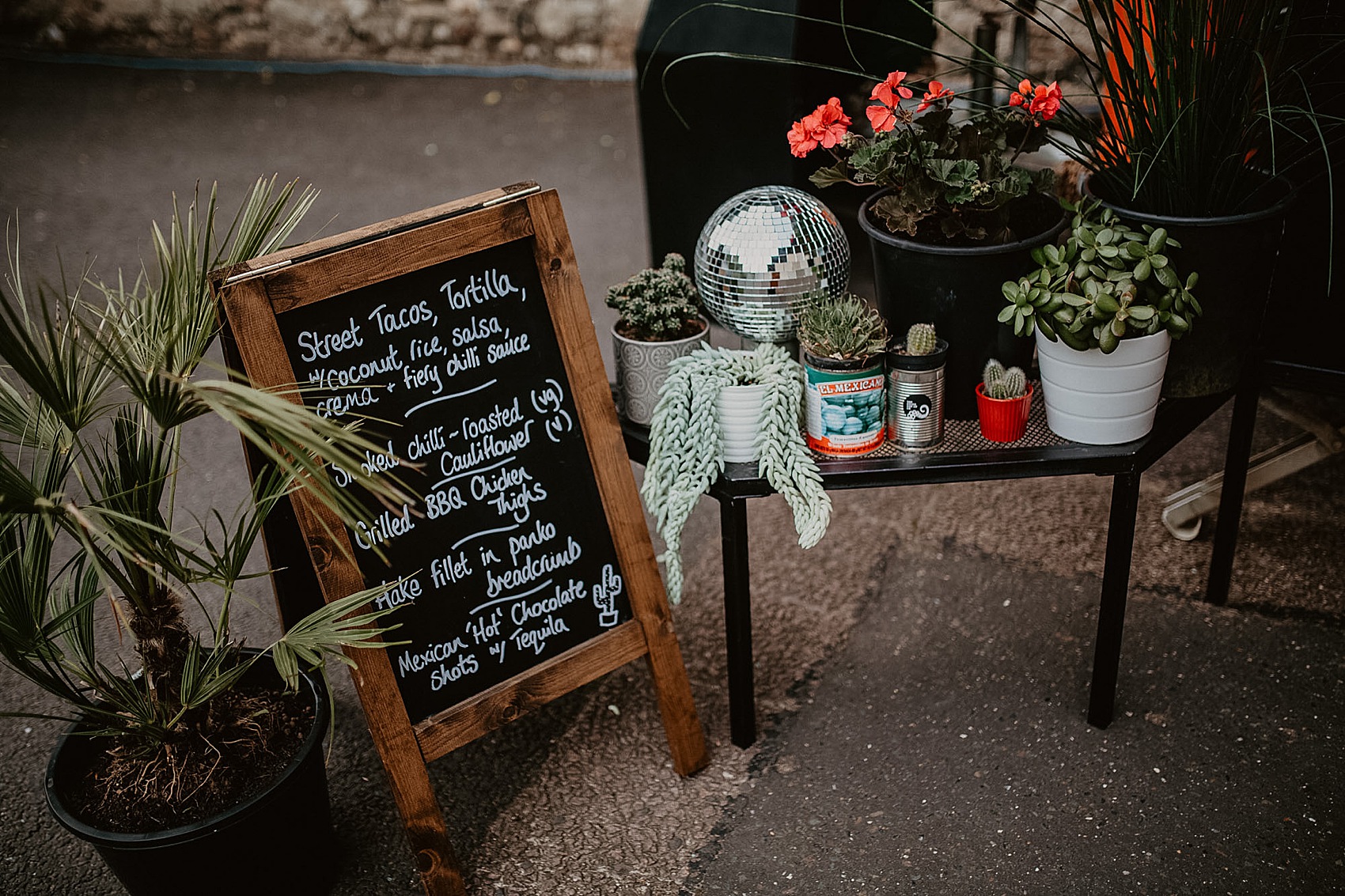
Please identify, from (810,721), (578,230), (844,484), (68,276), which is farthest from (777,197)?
(68,276)

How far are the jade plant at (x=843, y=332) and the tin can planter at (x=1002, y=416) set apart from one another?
21 cm

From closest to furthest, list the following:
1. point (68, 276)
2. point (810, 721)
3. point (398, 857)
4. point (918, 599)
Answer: point (398, 857) → point (810, 721) → point (918, 599) → point (68, 276)

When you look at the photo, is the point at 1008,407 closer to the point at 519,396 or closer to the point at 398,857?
the point at 519,396

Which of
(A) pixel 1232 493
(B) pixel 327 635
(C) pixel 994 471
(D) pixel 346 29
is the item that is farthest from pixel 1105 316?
(D) pixel 346 29

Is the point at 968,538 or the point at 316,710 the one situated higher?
the point at 316,710

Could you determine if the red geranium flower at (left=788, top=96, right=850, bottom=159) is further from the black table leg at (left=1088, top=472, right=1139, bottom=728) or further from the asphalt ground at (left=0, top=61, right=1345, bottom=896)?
the asphalt ground at (left=0, top=61, right=1345, bottom=896)

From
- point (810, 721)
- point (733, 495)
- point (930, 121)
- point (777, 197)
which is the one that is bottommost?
point (810, 721)

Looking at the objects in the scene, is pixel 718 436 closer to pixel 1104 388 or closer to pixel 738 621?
pixel 738 621

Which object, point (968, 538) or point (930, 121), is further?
point (968, 538)

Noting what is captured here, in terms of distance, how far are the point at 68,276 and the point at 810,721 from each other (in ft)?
11.9

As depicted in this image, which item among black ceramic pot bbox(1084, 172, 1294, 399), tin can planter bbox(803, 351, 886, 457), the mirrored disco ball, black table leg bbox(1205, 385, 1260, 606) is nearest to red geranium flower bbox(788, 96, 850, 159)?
the mirrored disco ball

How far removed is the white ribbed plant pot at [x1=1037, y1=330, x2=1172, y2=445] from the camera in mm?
1770

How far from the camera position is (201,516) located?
297cm

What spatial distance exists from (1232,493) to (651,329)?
1.36 metres
